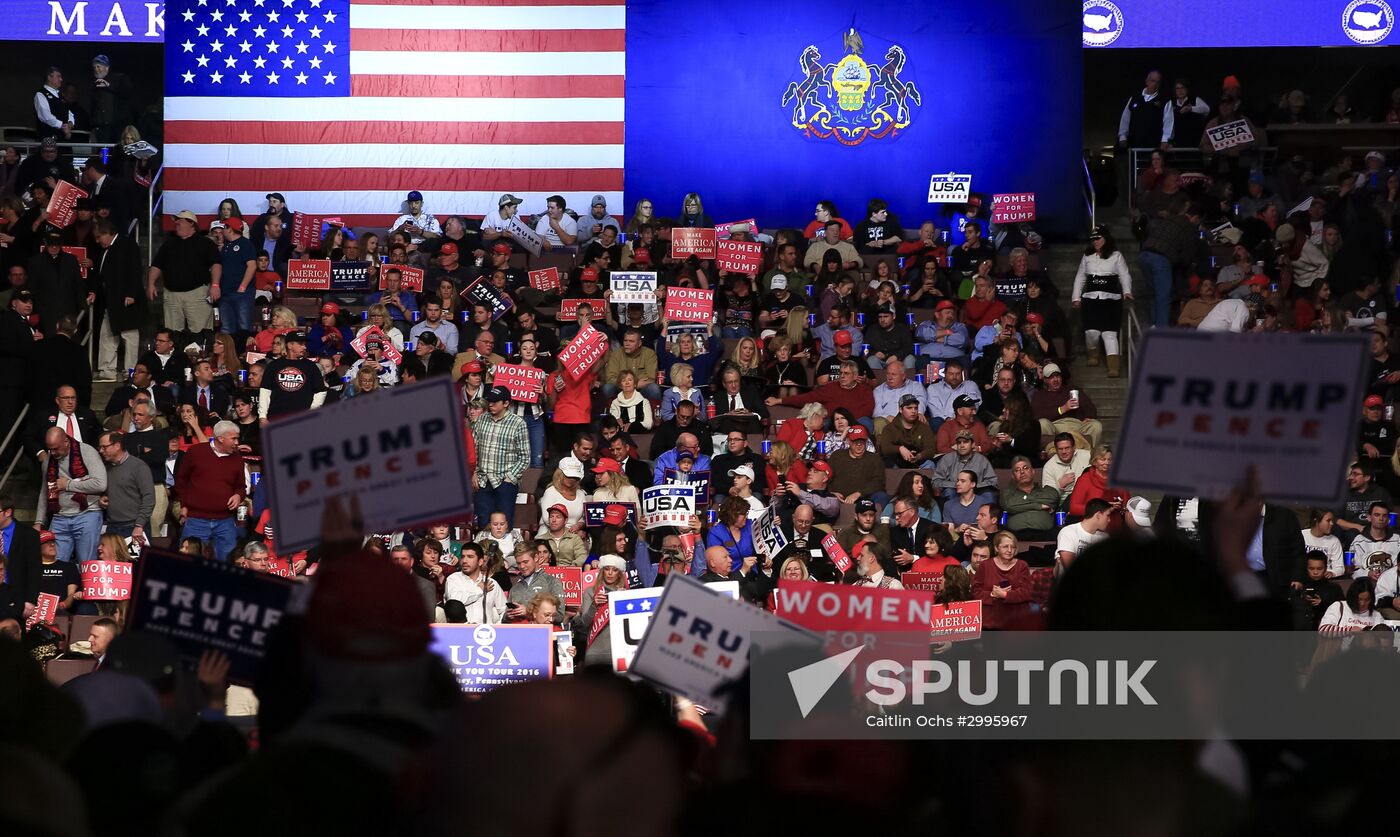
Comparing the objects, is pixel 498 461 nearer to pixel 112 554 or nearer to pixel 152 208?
pixel 112 554

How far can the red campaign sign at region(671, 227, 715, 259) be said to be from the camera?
1922cm

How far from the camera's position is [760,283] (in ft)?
64.0

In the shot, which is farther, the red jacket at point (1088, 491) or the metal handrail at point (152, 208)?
the metal handrail at point (152, 208)

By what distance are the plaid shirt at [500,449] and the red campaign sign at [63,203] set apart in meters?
6.17

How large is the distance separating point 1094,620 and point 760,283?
17.0m

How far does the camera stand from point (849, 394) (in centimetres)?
1691

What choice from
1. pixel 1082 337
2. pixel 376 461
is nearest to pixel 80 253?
pixel 1082 337

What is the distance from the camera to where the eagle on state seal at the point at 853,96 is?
861 inches

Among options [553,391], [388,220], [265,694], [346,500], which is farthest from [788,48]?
[265,694]

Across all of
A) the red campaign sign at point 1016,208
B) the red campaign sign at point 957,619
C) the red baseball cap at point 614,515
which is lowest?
the red campaign sign at point 957,619

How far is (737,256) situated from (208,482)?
664cm

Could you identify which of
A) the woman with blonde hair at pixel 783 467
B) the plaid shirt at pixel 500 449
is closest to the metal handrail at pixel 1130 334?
the woman with blonde hair at pixel 783 467

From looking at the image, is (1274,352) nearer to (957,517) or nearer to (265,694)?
(265,694)

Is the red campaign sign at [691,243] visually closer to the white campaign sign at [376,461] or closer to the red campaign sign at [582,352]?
Result: the red campaign sign at [582,352]
